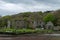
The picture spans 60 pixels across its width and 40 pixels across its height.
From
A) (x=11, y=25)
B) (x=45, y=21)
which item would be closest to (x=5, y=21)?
(x=11, y=25)

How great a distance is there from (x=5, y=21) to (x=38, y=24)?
12135 mm

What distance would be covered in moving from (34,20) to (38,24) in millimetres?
6955

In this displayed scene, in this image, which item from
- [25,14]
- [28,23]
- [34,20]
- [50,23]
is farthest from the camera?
[25,14]

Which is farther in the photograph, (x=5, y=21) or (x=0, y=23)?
(x=5, y=21)

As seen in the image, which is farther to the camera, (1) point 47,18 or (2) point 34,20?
(2) point 34,20

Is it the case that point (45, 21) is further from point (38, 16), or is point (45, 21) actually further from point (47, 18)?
point (38, 16)

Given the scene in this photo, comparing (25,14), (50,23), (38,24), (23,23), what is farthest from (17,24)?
(25,14)

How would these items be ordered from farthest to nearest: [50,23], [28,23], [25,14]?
[25,14] < [28,23] < [50,23]

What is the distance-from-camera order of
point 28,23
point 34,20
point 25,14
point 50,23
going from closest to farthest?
point 50,23, point 28,23, point 34,20, point 25,14

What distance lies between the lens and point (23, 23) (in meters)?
67.6

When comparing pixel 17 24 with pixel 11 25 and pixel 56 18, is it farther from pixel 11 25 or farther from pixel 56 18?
A: pixel 56 18

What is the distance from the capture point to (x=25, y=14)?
9175 centimetres

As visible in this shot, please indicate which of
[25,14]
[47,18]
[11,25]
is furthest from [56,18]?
[25,14]

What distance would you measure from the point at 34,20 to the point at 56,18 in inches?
388
